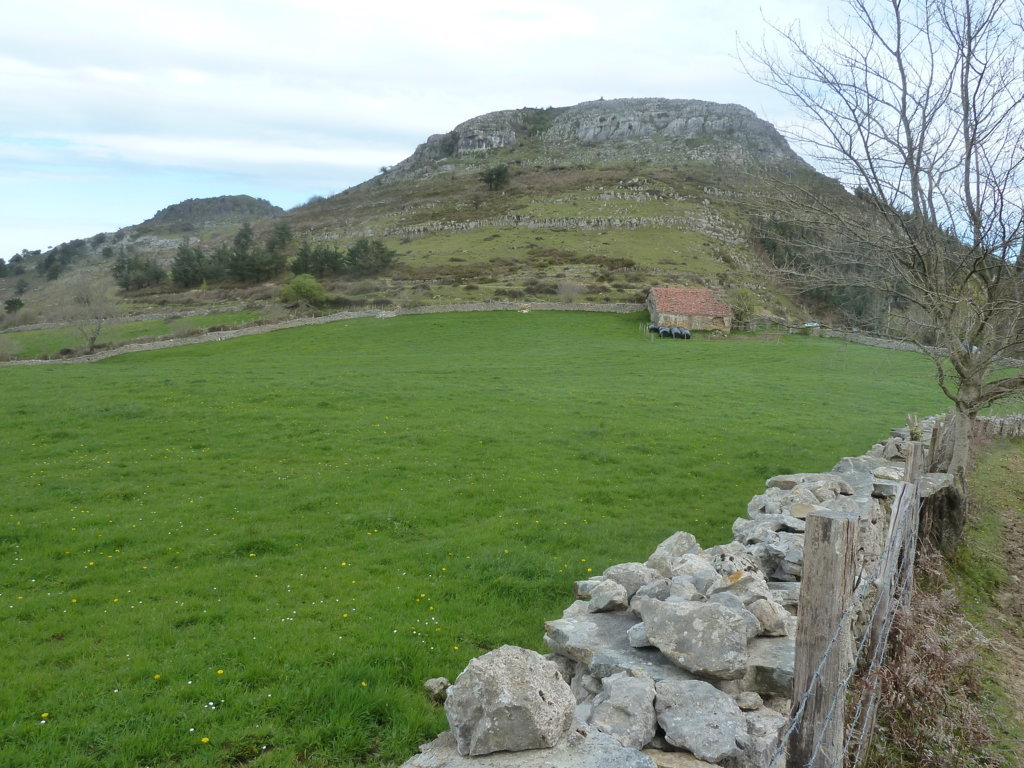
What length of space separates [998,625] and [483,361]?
28.4m

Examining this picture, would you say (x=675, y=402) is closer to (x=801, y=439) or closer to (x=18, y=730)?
(x=801, y=439)

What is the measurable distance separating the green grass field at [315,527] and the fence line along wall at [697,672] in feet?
4.37

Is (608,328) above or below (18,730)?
above

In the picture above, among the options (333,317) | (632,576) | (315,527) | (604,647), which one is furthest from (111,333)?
(604,647)

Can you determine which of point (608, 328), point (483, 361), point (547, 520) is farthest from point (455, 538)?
point (608, 328)

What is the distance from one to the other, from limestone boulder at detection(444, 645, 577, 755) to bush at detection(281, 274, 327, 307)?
54689mm

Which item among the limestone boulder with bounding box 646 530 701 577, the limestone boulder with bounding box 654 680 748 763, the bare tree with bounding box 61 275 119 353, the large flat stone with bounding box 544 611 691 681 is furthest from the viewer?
the bare tree with bounding box 61 275 119 353

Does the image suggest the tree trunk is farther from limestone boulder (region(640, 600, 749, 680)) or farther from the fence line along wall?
limestone boulder (region(640, 600, 749, 680))

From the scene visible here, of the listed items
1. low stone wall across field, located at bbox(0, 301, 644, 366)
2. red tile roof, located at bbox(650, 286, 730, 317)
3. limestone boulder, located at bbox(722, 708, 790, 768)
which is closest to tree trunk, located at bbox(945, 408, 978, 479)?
limestone boulder, located at bbox(722, 708, 790, 768)

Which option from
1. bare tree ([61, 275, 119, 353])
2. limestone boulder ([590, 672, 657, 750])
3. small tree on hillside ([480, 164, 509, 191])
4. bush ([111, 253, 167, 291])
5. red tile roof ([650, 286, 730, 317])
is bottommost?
limestone boulder ([590, 672, 657, 750])

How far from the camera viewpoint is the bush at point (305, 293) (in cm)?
5544

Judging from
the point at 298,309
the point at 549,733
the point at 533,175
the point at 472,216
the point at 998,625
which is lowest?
the point at 998,625

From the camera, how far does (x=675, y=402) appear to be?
22.8 metres

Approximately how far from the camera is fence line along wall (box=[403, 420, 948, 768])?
3.59m
